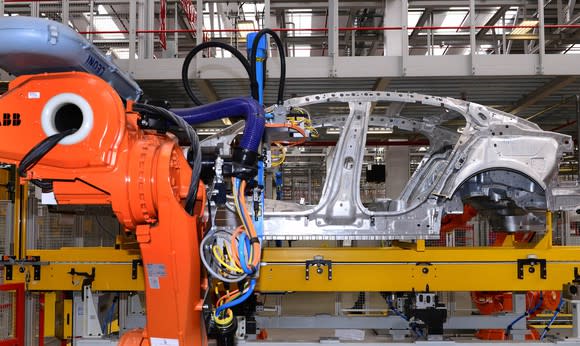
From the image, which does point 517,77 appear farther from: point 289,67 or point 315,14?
point 315,14

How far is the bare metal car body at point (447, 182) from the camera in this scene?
5.14 metres

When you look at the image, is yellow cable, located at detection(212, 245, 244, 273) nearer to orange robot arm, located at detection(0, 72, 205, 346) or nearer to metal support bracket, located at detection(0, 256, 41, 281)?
orange robot arm, located at detection(0, 72, 205, 346)

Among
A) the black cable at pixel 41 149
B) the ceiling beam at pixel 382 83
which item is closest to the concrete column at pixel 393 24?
the ceiling beam at pixel 382 83

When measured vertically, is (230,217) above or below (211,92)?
below

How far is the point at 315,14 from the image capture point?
1423 cm

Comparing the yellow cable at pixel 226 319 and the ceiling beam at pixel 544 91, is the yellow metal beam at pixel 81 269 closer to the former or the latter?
the yellow cable at pixel 226 319

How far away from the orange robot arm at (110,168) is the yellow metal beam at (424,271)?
9.26ft

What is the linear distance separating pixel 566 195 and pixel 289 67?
3657 mm

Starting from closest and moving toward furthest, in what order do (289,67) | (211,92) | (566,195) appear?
(566,195) < (289,67) < (211,92)

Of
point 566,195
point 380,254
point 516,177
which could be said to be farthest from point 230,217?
point 566,195

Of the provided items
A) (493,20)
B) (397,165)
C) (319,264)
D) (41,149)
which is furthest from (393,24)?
(493,20)

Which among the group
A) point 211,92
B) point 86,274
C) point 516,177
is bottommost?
point 86,274

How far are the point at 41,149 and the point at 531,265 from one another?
4.77m

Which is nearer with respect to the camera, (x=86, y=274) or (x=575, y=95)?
(x=86, y=274)
